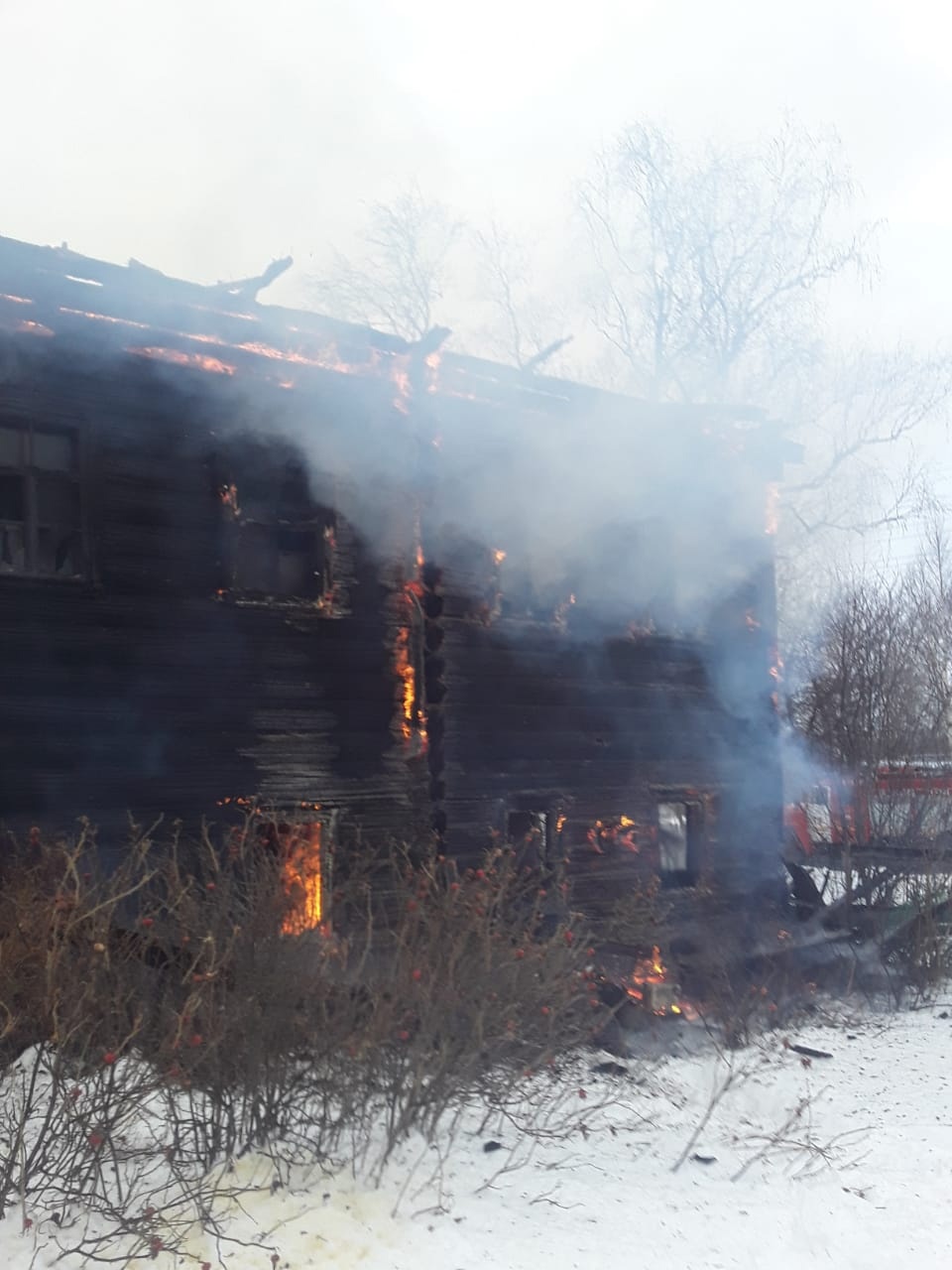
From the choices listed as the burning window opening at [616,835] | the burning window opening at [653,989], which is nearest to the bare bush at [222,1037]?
the burning window opening at [653,989]

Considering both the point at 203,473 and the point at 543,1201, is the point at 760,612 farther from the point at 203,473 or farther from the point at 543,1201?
the point at 543,1201

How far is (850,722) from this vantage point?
1631cm

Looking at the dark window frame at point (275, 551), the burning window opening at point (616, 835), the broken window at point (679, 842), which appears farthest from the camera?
the broken window at point (679, 842)

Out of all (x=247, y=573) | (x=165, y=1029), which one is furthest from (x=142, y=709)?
(x=165, y=1029)

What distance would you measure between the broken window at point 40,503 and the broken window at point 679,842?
26.8 feet

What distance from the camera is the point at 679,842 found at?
610 inches

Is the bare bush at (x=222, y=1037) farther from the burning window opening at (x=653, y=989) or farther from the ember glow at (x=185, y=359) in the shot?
the ember glow at (x=185, y=359)

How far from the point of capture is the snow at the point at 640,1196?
5609 millimetres

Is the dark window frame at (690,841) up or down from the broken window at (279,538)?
down

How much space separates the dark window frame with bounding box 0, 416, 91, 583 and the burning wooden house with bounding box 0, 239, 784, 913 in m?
0.02

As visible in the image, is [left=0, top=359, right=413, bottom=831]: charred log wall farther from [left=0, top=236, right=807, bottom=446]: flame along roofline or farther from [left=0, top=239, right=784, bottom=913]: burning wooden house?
[left=0, top=236, right=807, bottom=446]: flame along roofline

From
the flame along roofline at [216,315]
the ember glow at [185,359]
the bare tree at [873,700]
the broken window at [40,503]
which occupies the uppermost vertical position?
the flame along roofline at [216,315]

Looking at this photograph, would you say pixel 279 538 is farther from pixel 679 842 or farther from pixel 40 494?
pixel 679 842

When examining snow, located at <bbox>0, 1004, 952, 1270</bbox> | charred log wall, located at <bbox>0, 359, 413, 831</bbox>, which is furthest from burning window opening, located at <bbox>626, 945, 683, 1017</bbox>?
charred log wall, located at <bbox>0, 359, 413, 831</bbox>
